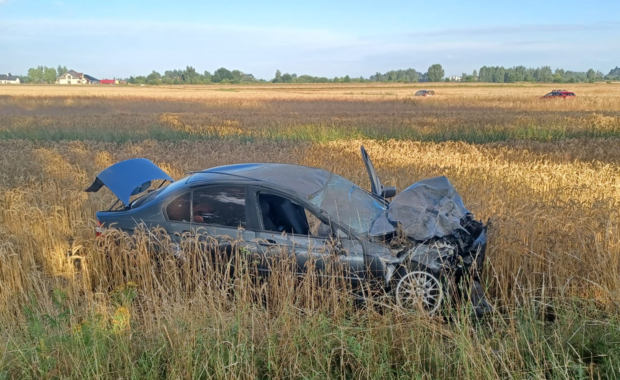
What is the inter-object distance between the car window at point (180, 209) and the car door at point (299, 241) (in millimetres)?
772

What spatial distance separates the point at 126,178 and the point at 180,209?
1165 millimetres

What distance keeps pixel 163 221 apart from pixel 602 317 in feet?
13.6

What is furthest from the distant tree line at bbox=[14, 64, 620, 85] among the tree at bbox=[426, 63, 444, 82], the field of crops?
the field of crops

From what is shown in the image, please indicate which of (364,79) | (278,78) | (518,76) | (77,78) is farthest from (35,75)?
(518,76)

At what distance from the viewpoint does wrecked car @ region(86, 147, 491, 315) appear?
14.3 feet

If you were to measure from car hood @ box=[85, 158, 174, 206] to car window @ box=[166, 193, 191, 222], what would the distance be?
0.67 metres

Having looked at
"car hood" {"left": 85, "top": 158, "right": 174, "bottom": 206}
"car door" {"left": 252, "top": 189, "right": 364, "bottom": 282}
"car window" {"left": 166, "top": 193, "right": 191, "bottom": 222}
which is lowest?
"car door" {"left": 252, "top": 189, "right": 364, "bottom": 282}

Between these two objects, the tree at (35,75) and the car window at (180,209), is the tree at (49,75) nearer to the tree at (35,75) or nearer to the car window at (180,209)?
the tree at (35,75)

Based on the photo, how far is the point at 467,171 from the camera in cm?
1028

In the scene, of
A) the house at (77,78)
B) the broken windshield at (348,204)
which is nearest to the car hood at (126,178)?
the broken windshield at (348,204)

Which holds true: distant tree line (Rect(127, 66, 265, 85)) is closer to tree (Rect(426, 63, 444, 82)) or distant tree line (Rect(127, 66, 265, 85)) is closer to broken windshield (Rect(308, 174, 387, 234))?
tree (Rect(426, 63, 444, 82))

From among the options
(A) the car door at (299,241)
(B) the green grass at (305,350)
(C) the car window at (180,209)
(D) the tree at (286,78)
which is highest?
(D) the tree at (286,78)

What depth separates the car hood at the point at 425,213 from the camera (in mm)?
4523

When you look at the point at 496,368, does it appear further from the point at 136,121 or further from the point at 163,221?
the point at 136,121
